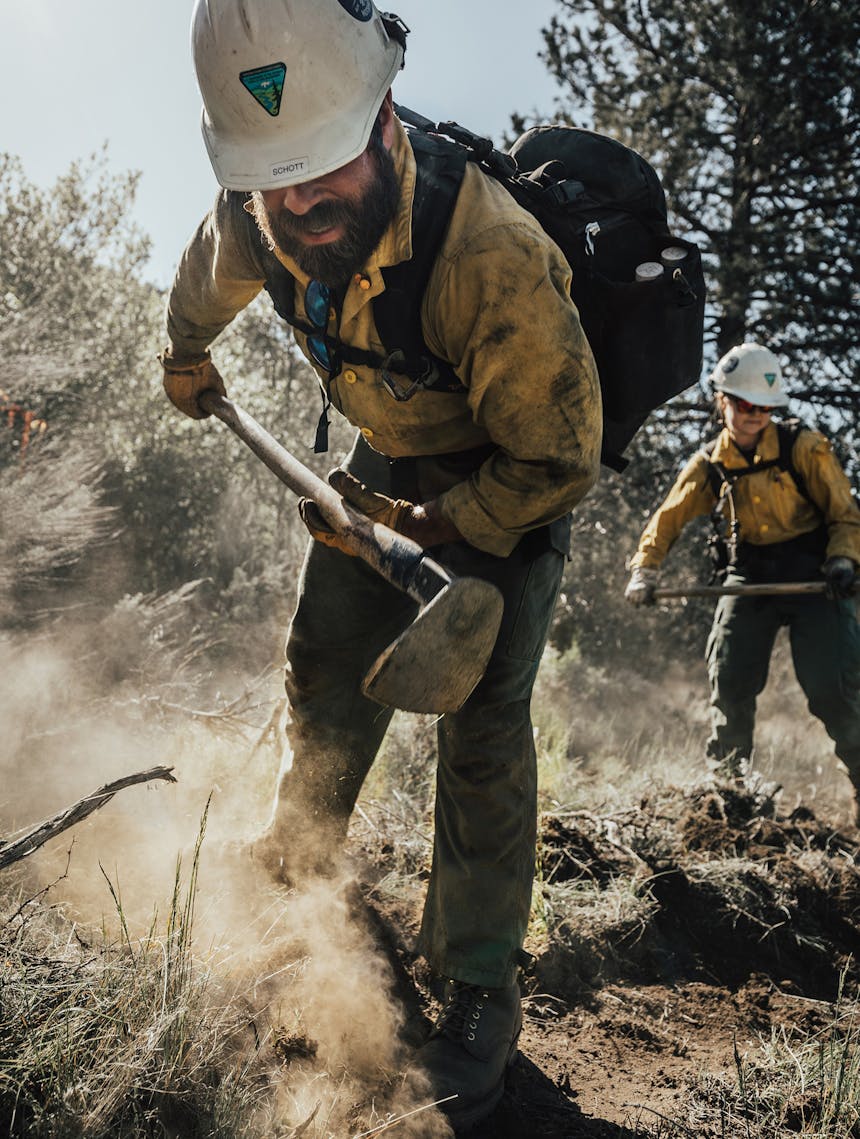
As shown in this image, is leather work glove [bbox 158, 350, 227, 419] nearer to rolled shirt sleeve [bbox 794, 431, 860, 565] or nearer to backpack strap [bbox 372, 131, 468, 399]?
backpack strap [bbox 372, 131, 468, 399]

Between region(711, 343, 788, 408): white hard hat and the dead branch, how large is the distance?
15.1 feet

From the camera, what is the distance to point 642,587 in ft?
19.7

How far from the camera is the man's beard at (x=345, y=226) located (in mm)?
2320

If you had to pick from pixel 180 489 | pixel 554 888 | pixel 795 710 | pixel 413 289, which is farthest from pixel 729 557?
pixel 795 710

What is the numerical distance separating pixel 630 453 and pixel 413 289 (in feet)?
26.8

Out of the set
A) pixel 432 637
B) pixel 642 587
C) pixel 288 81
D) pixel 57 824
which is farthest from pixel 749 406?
pixel 57 824

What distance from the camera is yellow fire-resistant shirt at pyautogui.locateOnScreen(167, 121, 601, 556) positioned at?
86.0 inches

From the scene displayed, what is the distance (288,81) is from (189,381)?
142cm

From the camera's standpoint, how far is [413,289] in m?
2.35

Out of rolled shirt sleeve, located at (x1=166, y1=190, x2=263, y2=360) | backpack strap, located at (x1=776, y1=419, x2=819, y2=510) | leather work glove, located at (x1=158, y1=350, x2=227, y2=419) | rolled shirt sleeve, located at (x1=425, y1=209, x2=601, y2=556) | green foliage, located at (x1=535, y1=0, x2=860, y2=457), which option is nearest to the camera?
rolled shirt sleeve, located at (x1=425, y1=209, x2=601, y2=556)

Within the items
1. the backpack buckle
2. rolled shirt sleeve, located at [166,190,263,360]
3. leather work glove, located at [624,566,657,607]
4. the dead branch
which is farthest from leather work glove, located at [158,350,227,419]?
leather work glove, located at [624,566,657,607]

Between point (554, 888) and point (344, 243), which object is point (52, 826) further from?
point (554, 888)

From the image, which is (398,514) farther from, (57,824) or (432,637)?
(57,824)

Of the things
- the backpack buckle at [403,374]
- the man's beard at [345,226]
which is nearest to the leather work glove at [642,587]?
the backpack buckle at [403,374]
